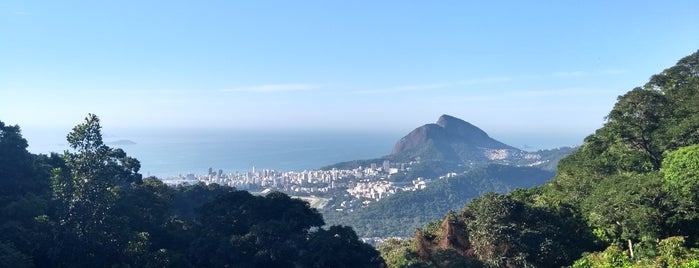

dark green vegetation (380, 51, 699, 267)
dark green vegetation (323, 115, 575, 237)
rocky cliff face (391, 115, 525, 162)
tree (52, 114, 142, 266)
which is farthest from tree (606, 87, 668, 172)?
rocky cliff face (391, 115, 525, 162)

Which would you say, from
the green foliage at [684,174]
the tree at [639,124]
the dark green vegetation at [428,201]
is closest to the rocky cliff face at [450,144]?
the dark green vegetation at [428,201]

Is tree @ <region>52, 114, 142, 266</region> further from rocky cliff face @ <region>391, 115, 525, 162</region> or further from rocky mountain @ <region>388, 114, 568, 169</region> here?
rocky cliff face @ <region>391, 115, 525, 162</region>

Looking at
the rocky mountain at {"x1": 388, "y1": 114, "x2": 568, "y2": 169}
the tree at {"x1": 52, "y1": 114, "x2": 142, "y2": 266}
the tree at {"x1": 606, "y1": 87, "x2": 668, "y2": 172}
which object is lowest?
the rocky mountain at {"x1": 388, "y1": 114, "x2": 568, "y2": 169}

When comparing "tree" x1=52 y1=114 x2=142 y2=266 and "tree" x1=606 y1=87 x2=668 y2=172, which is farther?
Answer: "tree" x1=606 y1=87 x2=668 y2=172

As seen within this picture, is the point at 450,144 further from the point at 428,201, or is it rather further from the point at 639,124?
the point at 639,124

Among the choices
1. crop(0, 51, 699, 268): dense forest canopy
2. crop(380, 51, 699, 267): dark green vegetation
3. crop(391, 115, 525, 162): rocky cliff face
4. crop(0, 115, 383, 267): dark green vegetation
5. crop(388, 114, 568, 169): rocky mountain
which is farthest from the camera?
crop(391, 115, 525, 162): rocky cliff face

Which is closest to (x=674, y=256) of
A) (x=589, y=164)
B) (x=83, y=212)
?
(x=589, y=164)

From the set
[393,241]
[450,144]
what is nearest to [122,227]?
[393,241]

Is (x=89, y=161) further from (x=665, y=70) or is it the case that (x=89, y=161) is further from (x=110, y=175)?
(x=665, y=70)
